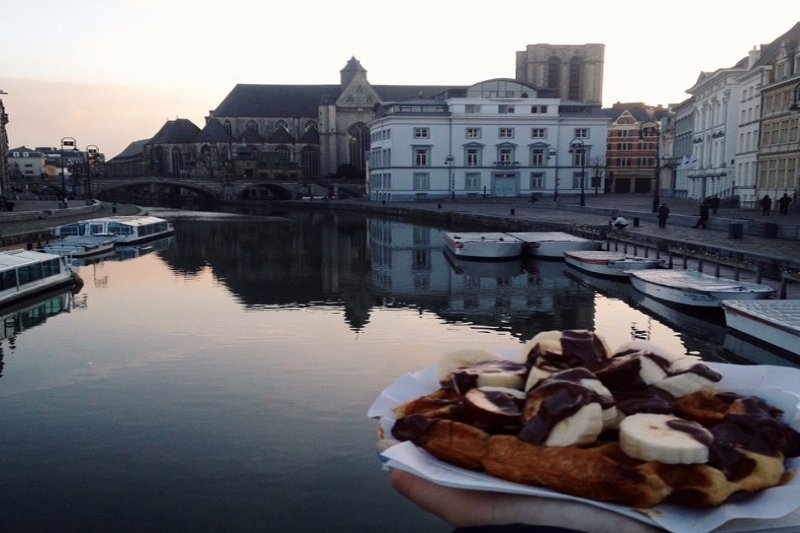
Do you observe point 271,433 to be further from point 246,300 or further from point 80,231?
point 80,231

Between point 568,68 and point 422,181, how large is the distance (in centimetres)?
4258

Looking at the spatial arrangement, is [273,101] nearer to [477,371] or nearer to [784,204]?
[784,204]

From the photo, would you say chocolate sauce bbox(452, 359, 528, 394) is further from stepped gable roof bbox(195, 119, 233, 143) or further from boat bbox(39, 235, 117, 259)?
stepped gable roof bbox(195, 119, 233, 143)

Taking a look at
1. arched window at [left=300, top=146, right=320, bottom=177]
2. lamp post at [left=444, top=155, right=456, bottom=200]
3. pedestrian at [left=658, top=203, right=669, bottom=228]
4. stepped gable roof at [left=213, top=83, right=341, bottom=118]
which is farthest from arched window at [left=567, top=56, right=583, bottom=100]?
pedestrian at [left=658, top=203, right=669, bottom=228]

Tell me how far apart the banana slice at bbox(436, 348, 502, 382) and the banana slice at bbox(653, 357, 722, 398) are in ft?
5.13

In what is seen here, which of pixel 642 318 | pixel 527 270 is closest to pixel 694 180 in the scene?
pixel 527 270

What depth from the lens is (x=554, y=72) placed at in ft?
351

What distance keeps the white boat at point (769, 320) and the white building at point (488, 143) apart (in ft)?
192

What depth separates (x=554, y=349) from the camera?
6.38 meters

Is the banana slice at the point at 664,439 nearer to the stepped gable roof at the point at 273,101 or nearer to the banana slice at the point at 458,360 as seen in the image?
the banana slice at the point at 458,360

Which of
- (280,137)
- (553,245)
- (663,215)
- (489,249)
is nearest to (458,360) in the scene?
(489,249)

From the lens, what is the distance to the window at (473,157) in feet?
251

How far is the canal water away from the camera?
926 centimetres

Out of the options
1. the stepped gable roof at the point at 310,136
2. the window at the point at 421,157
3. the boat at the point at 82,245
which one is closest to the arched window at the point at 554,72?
the stepped gable roof at the point at 310,136
